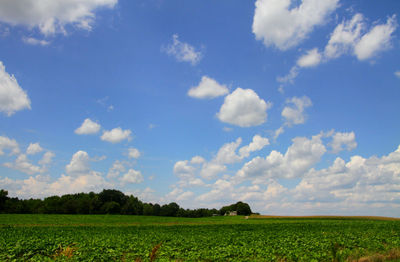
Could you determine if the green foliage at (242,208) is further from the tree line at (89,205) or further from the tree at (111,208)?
the tree at (111,208)

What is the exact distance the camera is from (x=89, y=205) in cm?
9775

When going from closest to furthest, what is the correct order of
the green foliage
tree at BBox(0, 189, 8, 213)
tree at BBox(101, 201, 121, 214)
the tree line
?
tree at BBox(0, 189, 8, 213), the tree line, tree at BBox(101, 201, 121, 214), the green foliage

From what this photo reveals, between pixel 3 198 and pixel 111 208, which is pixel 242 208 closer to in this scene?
pixel 111 208

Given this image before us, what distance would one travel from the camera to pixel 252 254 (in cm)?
1648

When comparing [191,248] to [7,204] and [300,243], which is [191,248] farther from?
[7,204]

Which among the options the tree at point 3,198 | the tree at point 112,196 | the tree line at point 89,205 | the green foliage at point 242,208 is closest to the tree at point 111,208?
the tree line at point 89,205

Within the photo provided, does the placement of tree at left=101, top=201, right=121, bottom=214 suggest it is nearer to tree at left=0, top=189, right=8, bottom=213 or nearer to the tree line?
the tree line

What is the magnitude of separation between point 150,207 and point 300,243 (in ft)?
338

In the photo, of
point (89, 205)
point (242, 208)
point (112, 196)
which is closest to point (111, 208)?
point (89, 205)

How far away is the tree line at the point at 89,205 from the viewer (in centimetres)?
9044

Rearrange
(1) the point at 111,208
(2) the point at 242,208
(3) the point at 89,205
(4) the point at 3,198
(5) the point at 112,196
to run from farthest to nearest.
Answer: (2) the point at 242,208, (5) the point at 112,196, (1) the point at 111,208, (3) the point at 89,205, (4) the point at 3,198

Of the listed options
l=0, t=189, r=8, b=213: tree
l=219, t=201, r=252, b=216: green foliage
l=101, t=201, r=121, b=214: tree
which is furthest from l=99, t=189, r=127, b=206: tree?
l=219, t=201, r=252, b=216: green foliage

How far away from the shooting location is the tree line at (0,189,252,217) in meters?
90.4

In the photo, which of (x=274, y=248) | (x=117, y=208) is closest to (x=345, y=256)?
(x=274, y=248)
